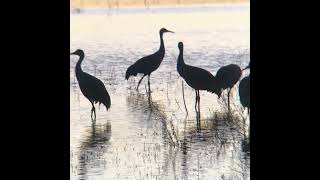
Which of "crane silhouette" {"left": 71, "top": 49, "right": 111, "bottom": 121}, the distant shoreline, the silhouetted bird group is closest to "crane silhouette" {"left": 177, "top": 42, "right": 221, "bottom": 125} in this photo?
the silhouetted bird group

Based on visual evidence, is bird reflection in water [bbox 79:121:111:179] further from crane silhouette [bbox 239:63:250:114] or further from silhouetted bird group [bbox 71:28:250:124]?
crane silhouette [bbox 239:63:250:114]

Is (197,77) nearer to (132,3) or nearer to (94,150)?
(132,3)

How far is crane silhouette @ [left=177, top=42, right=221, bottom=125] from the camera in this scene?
3.53 m

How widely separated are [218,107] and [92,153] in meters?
0.57

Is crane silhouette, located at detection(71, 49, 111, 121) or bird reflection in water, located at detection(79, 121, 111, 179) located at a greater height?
crane silhouette, located at detection(71, 49, 111, 121)

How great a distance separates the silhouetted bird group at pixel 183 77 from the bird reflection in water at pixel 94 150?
0.06 metres

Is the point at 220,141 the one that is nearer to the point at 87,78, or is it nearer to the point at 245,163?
the point at 245,163

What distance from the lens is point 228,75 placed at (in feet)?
11.6

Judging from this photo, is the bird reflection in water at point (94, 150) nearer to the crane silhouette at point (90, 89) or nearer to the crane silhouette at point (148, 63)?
the crane silhouette at point (90, 89)

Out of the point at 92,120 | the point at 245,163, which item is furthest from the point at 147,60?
the point at 245,163

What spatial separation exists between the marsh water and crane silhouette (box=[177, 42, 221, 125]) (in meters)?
0.02

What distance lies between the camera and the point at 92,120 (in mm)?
3514

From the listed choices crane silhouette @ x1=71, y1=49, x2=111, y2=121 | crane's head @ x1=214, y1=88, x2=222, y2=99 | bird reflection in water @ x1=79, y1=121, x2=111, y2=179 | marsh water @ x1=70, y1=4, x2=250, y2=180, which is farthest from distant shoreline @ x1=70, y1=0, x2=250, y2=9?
bird reflection in water @ x1=79, y1=121, x2=111, y2=179

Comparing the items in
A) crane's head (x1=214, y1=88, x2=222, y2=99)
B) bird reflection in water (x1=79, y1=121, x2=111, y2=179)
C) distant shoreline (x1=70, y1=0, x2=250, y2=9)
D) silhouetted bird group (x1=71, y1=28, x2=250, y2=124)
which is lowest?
bird reflection in water (x1=79, y1=121, x2=111, y2=179)
